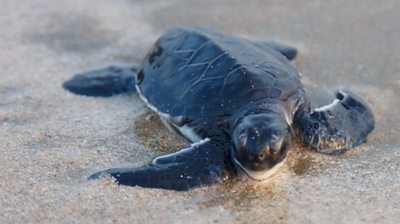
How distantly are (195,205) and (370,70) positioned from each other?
2.02 metres

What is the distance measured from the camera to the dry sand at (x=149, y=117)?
2918 millimetres

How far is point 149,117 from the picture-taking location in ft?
12.7

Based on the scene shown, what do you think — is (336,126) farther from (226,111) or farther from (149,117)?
(149,117)

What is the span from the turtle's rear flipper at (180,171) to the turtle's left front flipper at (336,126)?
20.9 inches

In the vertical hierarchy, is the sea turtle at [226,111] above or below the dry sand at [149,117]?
above

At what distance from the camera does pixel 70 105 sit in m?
4.05

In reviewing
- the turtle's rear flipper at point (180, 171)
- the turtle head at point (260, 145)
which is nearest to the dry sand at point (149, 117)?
the turtle's rear flipper at point (180, 171)

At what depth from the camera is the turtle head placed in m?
2.92

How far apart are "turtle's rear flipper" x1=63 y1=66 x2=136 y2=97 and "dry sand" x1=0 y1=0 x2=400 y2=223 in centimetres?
8

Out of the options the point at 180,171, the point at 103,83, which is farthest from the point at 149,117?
the point at 180,171

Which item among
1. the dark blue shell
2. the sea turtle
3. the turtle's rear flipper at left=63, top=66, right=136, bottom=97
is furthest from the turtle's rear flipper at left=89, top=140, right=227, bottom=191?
the turtle's rear flipper at left=63, top=66, right=136, bottom=97

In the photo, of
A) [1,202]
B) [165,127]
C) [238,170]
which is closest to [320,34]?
[165,127]

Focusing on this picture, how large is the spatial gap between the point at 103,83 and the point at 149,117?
566 millimetres

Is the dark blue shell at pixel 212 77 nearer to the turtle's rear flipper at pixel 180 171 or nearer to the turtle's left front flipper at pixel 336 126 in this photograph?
the turtle's left front flipper at pixel 336 126
